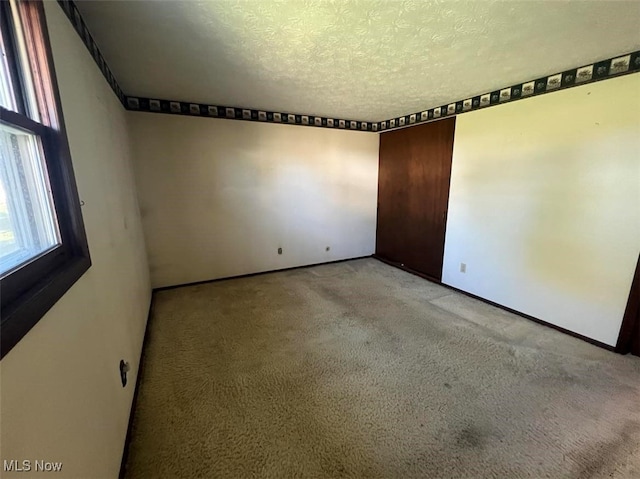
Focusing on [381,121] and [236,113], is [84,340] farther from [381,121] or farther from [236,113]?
[381,121]

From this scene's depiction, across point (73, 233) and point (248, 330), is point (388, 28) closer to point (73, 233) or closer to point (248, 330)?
point (73, 233)

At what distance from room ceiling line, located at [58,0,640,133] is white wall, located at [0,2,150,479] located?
19 centimetres

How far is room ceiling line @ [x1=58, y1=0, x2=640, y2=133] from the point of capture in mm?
1998

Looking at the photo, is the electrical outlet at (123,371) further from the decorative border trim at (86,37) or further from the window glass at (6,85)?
the decorative border trim at (86,37)

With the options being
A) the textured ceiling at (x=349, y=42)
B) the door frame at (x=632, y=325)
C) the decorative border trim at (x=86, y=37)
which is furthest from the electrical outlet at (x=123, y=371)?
the door frame at (x=632, y=325)

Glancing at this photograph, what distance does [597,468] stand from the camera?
1.35 meters

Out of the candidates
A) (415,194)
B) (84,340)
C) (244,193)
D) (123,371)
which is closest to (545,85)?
(415,194)

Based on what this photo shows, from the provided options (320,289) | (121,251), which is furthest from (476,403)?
(121,251)

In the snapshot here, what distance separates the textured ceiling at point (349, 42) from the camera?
1.51 meters

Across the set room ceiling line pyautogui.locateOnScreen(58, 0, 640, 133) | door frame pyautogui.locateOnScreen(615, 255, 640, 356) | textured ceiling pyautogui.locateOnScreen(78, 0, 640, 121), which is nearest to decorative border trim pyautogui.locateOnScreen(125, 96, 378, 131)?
room ceiling line pyautogui.locateOnScreen(58, 0, 640, 133)

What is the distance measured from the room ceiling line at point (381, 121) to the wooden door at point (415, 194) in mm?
185

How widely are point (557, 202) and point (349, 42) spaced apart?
7.69 feet

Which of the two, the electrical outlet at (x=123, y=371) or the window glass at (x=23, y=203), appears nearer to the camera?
the window glass at (x=23, y=203)

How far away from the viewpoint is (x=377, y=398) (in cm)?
179
